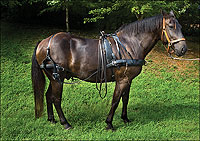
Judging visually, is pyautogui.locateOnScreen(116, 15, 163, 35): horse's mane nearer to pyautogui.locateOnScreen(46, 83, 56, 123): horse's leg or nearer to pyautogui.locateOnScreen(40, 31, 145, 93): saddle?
pyautogui.locateOnScreen(40, 31, 145, 93): saddle

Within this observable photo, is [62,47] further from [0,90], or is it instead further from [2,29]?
[2,29]

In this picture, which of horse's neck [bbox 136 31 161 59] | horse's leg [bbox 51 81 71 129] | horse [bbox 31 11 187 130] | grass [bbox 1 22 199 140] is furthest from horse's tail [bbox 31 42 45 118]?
horse's neck [bbox 136 31 161 59]

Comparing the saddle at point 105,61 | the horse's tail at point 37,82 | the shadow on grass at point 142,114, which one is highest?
the saddle at point 105,61

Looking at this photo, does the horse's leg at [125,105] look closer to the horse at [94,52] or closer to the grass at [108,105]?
the grass at [108,105]

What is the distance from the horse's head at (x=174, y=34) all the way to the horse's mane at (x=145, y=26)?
0.45 ft

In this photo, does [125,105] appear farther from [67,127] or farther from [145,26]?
[145,26]

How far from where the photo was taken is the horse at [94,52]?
427 cm

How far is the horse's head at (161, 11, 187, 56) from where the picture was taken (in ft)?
13.9

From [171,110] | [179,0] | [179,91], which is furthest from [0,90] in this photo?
[179,0]

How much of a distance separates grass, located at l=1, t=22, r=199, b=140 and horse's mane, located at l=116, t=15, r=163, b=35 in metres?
1.99

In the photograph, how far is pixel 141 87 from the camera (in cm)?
691

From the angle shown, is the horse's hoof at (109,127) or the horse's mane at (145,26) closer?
the horse's mane at (145,26)

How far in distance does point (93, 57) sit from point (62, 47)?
0.63 m

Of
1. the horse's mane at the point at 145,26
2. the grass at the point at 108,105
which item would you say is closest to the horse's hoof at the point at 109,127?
the grass at the point at 108,105
